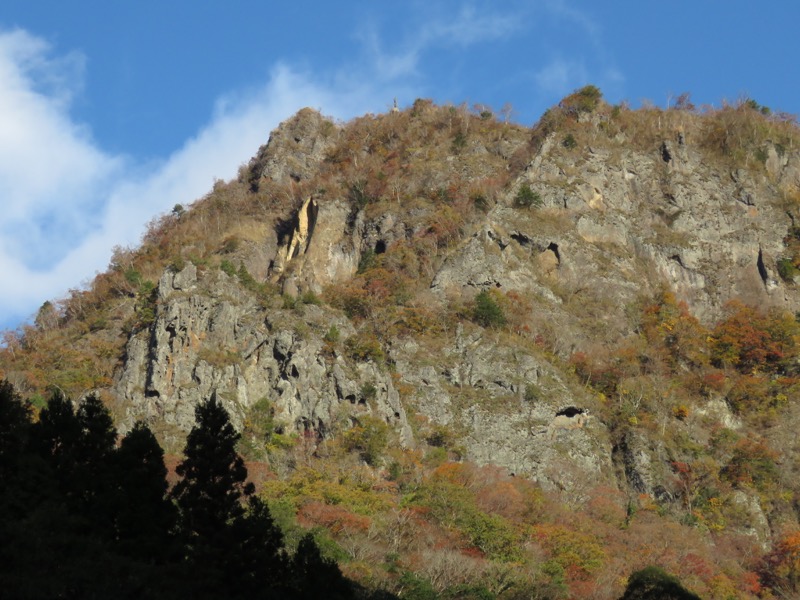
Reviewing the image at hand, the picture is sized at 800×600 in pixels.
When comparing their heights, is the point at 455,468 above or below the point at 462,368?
below

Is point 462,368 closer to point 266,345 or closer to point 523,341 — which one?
point 523,341

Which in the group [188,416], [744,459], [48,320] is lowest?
[744,459]

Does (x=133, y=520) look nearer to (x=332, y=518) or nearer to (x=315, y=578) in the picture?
(x=315, y=578)

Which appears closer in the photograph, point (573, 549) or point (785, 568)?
point (573, 549)

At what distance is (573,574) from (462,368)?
23.8 metres

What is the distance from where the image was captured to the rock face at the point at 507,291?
67.1 meters

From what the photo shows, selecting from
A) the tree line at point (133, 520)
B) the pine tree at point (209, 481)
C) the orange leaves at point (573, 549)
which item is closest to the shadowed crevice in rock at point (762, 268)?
the orange leaves at point (573, 549)

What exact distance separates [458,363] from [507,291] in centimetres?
1038

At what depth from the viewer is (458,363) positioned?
73.0 m

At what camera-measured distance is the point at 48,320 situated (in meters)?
84.5

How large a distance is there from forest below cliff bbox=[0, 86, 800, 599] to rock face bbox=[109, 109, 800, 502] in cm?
23

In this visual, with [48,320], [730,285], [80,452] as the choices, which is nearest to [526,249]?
[730,285]

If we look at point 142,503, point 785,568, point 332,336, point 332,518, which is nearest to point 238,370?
point 332,336

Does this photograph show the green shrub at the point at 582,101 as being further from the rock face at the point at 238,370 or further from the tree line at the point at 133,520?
the tree line at the point at 133,520
